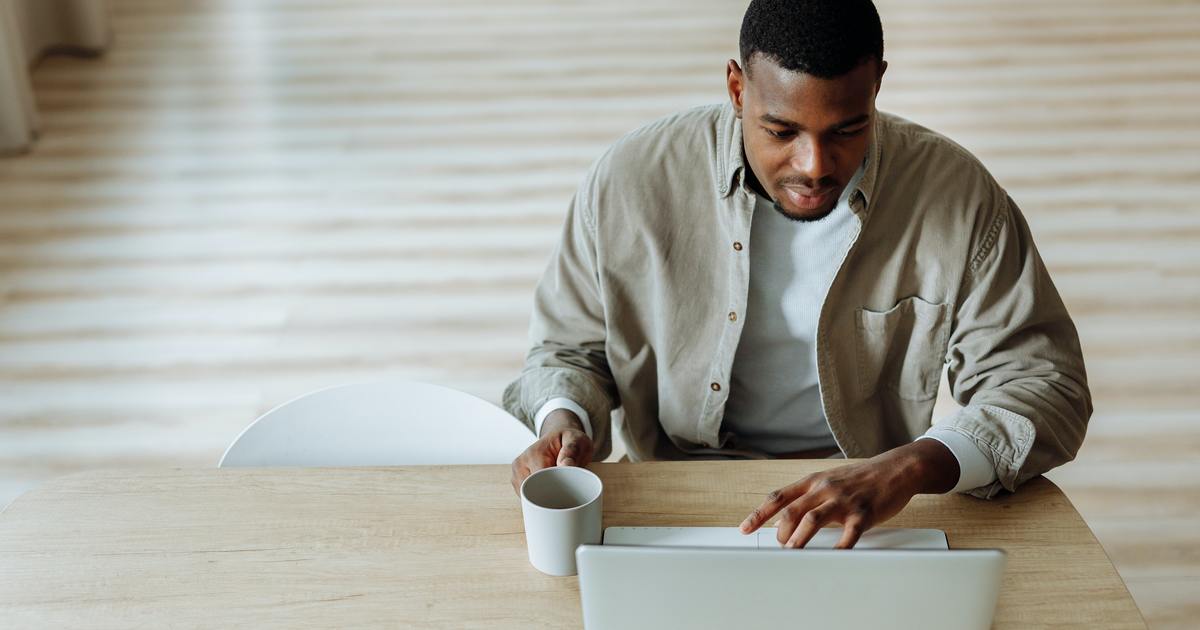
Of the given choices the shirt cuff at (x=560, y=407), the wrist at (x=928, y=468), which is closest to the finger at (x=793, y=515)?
the wrist at (x=928, y=468)

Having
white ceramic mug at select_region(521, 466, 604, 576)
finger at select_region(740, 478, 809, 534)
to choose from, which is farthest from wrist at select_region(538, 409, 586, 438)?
finger at select_region(740, 478, 809, 534)

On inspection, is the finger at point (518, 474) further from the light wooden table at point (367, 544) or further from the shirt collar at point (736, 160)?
the shirt collar at point (736, 160)

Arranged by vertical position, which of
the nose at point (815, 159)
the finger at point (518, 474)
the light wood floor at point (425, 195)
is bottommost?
the light wood floor at point (425, 195)

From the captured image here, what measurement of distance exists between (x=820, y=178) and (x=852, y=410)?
1.25ft

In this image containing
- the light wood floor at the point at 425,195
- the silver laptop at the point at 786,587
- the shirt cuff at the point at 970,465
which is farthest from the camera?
the light wood floor at the point at 425,195

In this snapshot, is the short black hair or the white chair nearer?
the short black hair

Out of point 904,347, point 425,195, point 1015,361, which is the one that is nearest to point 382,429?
point 904,347

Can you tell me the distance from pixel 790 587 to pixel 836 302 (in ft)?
2.07

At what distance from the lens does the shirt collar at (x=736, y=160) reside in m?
1.43

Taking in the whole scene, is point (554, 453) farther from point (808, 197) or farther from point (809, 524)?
point (808, 197)

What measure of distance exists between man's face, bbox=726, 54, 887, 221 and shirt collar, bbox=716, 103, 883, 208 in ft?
0.13

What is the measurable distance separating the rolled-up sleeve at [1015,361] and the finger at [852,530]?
195mm

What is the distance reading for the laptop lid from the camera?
0.91m

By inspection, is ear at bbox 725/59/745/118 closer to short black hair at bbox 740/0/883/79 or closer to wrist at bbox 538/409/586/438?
short black hair at bbox 740/0/883/79
